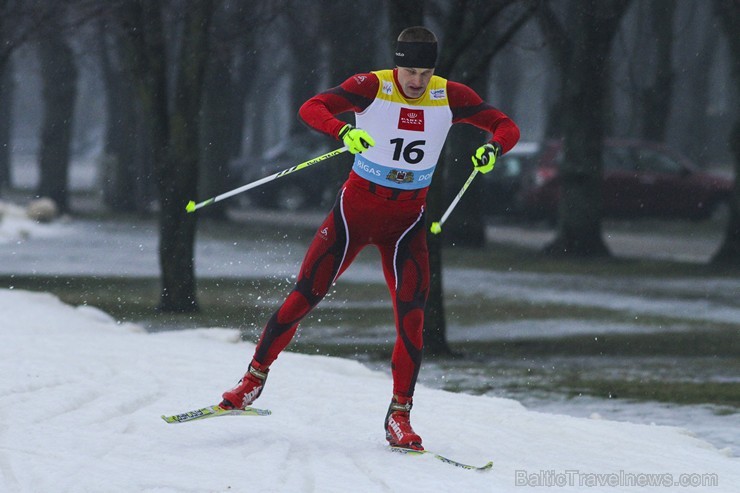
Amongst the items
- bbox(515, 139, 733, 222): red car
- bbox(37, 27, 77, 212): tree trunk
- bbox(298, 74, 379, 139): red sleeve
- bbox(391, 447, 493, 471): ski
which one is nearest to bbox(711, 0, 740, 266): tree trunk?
bbox(515, 139, 733, 222): red car

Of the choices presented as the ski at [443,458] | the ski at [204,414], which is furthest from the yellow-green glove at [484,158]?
the ski at [204,414]

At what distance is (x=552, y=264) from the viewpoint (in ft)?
65.7

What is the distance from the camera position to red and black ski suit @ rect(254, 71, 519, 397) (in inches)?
276

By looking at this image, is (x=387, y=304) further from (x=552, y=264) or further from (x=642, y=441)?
(x=642, y=441)

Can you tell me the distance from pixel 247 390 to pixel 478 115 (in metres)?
1.91

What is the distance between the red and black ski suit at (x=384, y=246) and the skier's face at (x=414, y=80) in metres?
0.07

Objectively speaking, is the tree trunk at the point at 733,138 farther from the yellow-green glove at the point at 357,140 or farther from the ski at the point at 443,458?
the ski at the point at 443,458

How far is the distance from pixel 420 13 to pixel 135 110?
722 inches

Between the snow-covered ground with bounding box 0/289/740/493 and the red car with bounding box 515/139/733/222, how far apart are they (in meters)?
16.4

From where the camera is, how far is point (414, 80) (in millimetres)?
6836

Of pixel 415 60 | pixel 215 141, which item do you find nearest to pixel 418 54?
pixel 415 60

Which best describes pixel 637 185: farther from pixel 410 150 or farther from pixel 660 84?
pixel 410 150

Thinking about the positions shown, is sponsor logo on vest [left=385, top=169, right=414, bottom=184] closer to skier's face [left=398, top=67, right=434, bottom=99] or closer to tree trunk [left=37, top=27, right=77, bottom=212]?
skier's face [left=398, top=67, right=434, bottom=99]

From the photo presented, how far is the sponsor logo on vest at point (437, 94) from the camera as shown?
695cm
